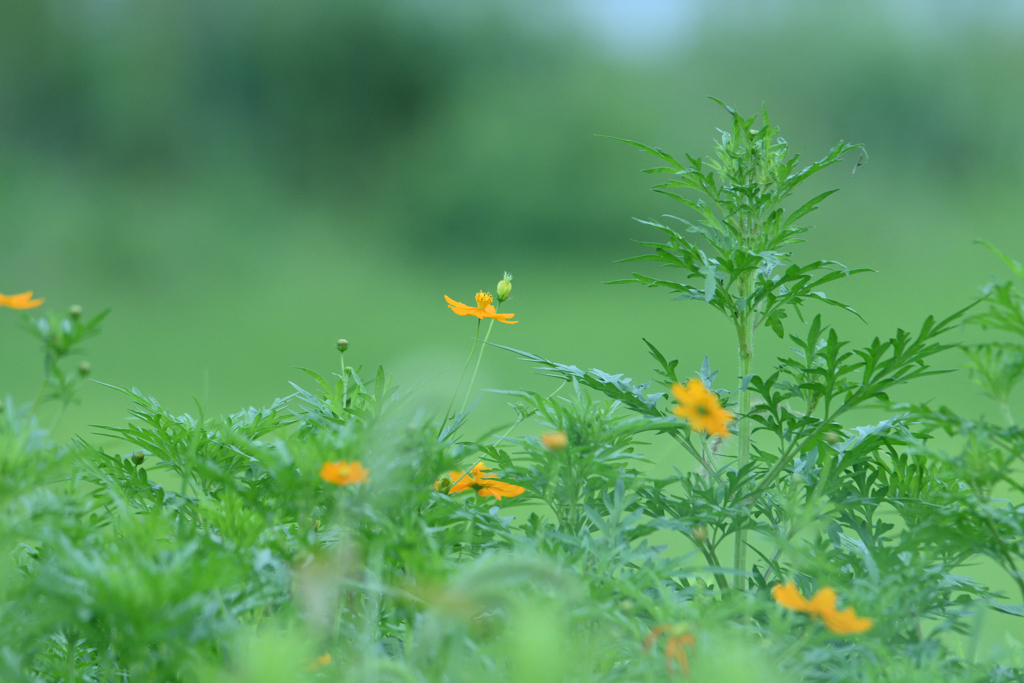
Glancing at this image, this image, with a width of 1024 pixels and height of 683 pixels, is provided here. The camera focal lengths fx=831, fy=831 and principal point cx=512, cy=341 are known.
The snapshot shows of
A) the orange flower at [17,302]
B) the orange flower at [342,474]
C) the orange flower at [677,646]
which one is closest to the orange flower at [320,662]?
the orange flower at [342,474]

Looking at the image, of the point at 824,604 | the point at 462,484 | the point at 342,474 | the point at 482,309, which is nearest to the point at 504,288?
the point at 482,309

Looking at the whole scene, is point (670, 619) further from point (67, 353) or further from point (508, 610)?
point (67, 353)

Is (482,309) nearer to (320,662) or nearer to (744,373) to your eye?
(744,373)

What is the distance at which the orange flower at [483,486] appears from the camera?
78 cm

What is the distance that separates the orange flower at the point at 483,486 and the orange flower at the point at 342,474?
213 millimetres

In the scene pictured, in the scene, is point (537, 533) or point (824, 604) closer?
point (824, 604)

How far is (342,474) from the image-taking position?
582 millimetres

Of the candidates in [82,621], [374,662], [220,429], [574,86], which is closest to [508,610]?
[374,662]

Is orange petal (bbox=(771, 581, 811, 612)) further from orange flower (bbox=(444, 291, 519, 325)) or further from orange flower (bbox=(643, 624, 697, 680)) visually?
orange flower (bbox=(444, 291, 519, 325))

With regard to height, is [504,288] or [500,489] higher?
[504,288]

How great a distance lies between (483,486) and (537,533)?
0.36 feet

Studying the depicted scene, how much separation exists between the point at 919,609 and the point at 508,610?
341mm

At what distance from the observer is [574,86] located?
6.73m

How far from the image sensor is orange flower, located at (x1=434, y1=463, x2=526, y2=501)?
0.78 m
